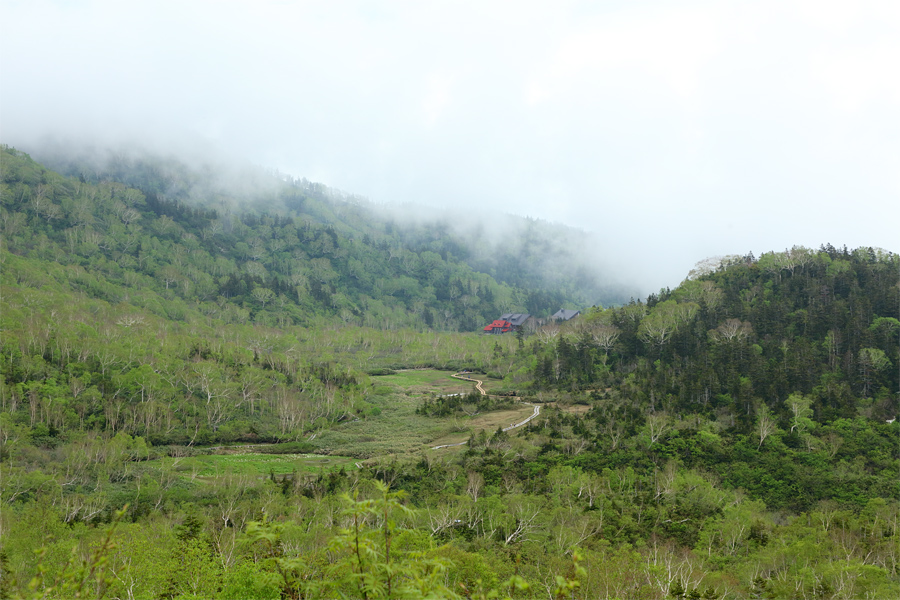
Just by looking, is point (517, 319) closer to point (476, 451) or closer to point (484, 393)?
point (484, 393)

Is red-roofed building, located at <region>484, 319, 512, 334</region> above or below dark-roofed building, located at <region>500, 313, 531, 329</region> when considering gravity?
below

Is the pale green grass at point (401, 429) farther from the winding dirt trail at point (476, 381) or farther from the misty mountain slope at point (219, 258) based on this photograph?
the misty mountain slope at point (219, 258)

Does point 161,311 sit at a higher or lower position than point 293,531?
lower

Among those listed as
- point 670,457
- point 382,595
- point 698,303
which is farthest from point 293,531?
point 698,303

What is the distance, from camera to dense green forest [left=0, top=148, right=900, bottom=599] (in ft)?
74.6

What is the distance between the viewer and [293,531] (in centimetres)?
2775

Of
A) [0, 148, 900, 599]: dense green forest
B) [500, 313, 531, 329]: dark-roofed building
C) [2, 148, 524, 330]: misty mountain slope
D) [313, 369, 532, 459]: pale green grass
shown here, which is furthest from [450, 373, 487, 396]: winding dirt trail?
[500, 313, 531, 329]: dark-roofed building

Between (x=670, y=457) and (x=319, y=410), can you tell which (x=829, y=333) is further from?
(x=319, y=410)

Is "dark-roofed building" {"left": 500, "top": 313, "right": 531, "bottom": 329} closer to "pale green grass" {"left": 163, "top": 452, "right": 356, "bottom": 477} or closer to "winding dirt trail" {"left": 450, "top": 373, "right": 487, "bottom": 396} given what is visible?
"winding dirt trail" {"left": 450, "top": 373, "right": 487, "bottom": 396}

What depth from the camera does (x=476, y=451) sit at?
2014 inches

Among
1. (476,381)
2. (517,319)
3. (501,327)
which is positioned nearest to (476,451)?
(476,381)

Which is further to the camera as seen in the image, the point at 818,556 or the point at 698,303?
the point at 698,303

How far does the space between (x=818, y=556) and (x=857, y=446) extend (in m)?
23.2

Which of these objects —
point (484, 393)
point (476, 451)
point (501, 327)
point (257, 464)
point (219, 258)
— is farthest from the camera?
point (219, 258)
